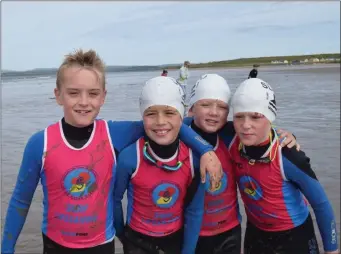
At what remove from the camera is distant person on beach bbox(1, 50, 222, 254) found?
109 inches

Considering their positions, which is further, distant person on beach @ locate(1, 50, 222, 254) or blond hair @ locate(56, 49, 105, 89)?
blond hair @ locate(56, 49, 105, 89)

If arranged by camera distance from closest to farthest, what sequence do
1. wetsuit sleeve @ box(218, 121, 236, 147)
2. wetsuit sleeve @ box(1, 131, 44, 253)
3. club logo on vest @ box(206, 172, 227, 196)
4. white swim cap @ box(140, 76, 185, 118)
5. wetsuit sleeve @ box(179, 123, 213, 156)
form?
1. wetsuit sleeve @ box(1, 131, 44, 253)
2. wetsuit sleeve @ box(179, 123, 213, 156)
3. white swim cap @ box(140, 76, 185, 118)
4. club logo on vest @ box(206, 172, 227, 196)
5. wetsuit sleeve @ box(218, 121, 236, 147)

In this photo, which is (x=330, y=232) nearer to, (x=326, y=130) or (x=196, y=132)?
(x=196, y=132)

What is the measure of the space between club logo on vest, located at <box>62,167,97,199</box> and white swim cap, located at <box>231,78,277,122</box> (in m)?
1.23

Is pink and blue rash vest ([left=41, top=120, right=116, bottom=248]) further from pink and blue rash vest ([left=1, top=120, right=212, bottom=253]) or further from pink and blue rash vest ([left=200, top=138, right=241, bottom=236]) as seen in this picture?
pink and blue rash vest ([left=200, top=138, right=241, bottom=236])

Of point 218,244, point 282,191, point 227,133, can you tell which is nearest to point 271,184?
point 282,191

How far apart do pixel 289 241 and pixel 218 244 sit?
559 millimetres

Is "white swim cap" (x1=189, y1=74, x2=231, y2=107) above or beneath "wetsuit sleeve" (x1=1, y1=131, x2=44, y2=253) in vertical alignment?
above

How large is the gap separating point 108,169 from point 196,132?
0.83m

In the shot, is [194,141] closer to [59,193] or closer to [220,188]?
[220,188]

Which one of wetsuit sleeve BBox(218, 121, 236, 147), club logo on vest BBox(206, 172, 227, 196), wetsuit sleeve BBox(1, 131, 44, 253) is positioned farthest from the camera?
wetsuit sleeve BBox(218, 121, 236, 147)

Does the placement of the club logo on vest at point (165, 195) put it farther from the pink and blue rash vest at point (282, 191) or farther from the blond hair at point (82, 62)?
the blond hair at point (82, 62)

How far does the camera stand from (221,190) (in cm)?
322

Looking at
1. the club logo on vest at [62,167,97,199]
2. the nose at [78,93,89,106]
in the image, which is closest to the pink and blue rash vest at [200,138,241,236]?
the club logo on vest at [62,167,97,199]
